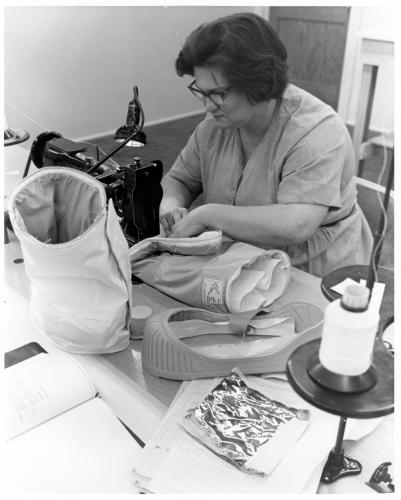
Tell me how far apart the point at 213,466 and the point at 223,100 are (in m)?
0.88

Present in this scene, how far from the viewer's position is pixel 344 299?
1.56 feet

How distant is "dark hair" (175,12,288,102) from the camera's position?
3.92 ft

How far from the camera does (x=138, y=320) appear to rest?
1.02m

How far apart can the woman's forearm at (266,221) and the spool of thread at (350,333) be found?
2.50ft

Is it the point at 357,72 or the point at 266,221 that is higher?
the point at 357,72

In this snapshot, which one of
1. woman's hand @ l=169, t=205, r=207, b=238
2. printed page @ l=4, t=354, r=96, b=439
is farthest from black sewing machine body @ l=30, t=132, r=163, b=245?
printed page @ l=4, t=354, r=96, b=439

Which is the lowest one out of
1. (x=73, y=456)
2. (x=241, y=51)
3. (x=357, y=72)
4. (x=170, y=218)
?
(x=73, y=456)

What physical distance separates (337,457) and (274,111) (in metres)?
0.91

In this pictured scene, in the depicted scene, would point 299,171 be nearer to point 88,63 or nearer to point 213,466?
point 213,466

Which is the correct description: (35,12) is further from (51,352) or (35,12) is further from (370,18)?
(51,352)

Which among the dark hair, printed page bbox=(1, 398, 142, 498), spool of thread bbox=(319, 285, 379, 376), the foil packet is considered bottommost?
printed page bbox=(1, 398, 142, 498)

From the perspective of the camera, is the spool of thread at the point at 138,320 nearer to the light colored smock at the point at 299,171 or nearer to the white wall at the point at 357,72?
the light colored smock at the point at 299,171

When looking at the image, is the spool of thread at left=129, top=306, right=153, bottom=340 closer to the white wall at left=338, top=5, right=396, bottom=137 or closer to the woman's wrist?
the woman's wrist

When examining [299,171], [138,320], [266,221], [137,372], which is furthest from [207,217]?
[137,372]
